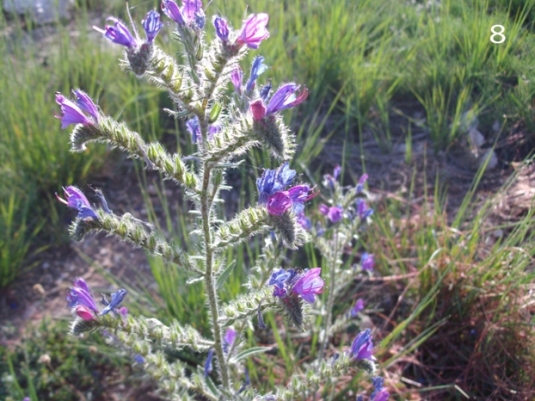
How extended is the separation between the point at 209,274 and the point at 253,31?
71 centimetres

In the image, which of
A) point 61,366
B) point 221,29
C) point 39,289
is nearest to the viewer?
point 221,29

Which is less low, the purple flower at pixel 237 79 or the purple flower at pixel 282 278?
the purple flower at pixel 237 79

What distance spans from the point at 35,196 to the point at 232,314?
2062mm

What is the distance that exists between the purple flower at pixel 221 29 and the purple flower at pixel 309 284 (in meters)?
0.62

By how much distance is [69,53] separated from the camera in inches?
156

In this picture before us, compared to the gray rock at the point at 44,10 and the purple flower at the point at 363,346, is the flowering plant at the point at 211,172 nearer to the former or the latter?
the purple flower at the point at 363,346

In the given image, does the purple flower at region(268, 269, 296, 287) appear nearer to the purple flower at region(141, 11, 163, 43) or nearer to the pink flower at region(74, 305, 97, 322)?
the pink flower at region(74, 305, 97, 322)

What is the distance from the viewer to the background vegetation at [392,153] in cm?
230

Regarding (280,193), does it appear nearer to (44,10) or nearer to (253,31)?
(253,31)

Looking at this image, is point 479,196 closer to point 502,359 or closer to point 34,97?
point 502,359

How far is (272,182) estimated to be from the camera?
1.48 meters

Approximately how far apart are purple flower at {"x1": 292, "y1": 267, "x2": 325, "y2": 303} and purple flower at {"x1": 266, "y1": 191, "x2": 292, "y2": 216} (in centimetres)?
19

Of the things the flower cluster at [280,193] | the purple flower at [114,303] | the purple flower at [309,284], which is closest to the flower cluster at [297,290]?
the purple flower at [309,284]

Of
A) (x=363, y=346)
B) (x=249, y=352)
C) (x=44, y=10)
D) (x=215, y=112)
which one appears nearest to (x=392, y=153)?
(x=363, y=346)
